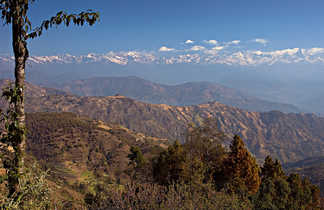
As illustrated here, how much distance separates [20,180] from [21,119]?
2.03 m

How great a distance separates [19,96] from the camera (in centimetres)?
669

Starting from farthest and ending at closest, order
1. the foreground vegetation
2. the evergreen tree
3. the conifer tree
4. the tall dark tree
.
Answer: the evergreen tree → the conifer tree → the foreground vegetation → the tall dark tree

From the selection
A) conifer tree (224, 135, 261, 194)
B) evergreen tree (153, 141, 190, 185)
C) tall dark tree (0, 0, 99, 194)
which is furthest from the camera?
evergreen tree (153, 141, 190, 185)

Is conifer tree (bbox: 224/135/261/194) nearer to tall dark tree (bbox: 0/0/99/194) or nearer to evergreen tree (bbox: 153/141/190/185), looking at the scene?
evergreen tree (bbox: 153/141/190/185)

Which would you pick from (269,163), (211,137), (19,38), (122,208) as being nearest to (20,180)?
(19,38)

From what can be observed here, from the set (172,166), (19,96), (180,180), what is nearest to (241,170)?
(180,180)

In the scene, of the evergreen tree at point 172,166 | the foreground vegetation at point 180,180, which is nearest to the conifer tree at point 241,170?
the foreground vegetation at point 180,180

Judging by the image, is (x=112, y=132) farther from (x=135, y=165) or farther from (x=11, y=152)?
(x=11, y=152)

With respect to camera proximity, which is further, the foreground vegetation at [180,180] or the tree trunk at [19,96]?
the foreground vegetation at [180,180]

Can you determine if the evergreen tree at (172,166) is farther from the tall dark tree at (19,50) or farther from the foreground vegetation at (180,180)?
the tall dark tree at (19,50)

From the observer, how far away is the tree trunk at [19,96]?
263 inches

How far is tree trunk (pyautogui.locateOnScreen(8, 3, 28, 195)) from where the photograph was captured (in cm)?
669

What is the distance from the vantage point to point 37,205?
7.64 m

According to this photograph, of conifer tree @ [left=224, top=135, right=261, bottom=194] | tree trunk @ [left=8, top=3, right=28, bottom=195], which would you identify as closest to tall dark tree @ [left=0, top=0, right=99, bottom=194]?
tree trunk @ [left=8, top=3, right=28, bottom=195]
